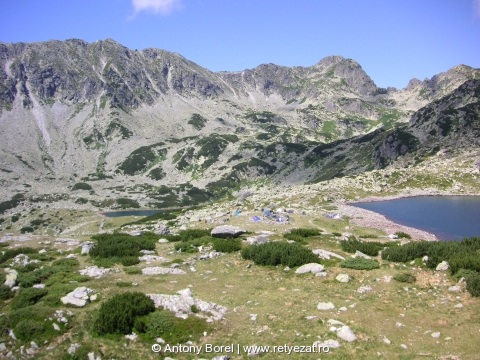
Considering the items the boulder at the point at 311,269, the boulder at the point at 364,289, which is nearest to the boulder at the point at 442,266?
the boulder at the point at 364,289

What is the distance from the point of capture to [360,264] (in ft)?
78.0

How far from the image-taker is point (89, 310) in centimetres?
1766

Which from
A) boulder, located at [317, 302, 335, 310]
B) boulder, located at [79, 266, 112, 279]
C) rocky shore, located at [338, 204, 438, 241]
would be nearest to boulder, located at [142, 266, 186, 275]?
boulder, located at [79, 266, 112, 279]

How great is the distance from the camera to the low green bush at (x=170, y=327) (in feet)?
50.7

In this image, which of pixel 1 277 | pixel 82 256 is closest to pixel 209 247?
pixel 82 256

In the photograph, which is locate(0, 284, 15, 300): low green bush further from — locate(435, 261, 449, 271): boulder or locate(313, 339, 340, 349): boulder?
locate(435, 261, 449, 271): boulder

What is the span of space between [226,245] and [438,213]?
58208mm

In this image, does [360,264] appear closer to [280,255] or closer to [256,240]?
[280,255]

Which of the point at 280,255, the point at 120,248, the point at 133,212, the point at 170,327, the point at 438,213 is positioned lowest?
the point at 133,212

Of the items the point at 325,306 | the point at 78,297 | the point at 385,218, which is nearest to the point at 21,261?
the point at 78,297

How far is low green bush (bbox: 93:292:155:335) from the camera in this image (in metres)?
15.7

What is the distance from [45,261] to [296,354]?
852 inches

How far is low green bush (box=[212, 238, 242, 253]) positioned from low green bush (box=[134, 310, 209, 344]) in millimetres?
12755

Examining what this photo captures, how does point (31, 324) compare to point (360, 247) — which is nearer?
point (31, 324)
